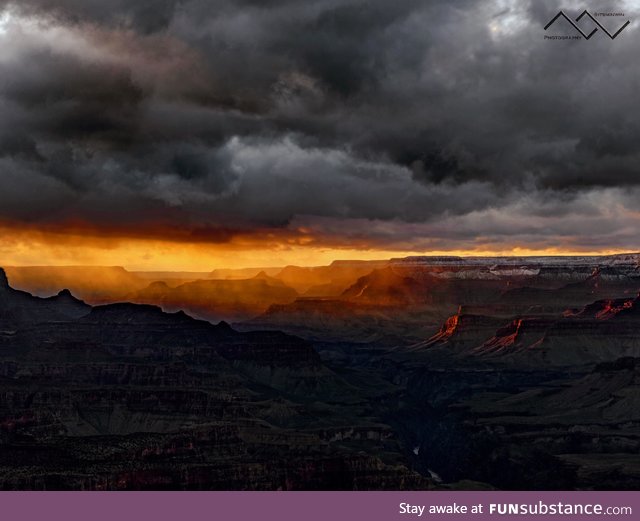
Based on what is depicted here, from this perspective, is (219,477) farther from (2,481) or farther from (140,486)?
(2,481)

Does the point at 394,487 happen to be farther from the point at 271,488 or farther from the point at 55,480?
the point at 55,480

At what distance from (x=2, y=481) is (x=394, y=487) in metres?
57.7

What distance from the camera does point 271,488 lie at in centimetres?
19875

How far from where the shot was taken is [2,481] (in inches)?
7470

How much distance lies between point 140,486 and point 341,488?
3042 centimetres
